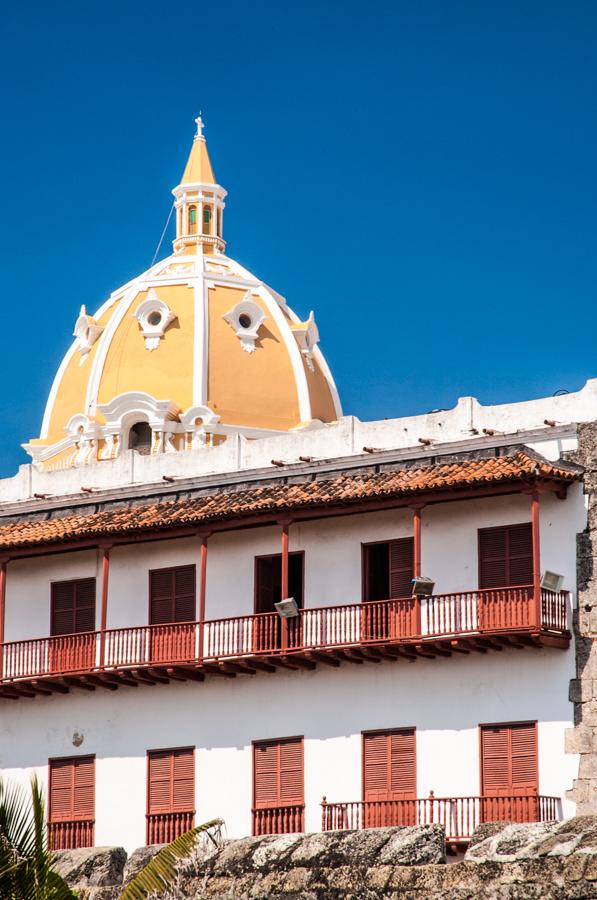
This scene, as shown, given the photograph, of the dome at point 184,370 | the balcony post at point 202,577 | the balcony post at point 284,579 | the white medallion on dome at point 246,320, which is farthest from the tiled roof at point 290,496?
the white medallion on dome at point 246,320

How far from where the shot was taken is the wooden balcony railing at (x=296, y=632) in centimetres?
3831

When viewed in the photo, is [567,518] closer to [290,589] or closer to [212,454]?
[290,589]

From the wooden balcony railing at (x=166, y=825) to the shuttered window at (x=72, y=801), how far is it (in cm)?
131

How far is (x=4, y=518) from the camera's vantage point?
4678 cm

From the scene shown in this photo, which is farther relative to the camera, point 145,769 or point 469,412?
point 469,412

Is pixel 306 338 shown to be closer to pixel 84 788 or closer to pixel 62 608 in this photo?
pixel 62 608

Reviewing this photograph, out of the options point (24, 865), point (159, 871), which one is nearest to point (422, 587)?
point (159, 871)

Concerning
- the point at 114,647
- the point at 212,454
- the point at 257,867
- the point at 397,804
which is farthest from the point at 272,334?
the point at 257,867

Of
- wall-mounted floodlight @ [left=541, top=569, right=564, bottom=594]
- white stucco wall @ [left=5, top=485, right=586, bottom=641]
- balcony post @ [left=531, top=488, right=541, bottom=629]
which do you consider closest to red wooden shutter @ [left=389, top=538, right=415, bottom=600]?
white stucco wall @ [left=5, top=485, right=586, bottom=641]

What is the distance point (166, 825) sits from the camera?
41031 mm

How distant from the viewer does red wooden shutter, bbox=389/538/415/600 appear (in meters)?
40.5

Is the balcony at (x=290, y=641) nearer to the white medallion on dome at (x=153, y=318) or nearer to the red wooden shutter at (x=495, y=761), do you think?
the red wooden shutter at (x=495, y=761)

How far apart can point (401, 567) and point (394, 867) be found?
1219 cm

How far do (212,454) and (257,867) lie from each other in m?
18.3
